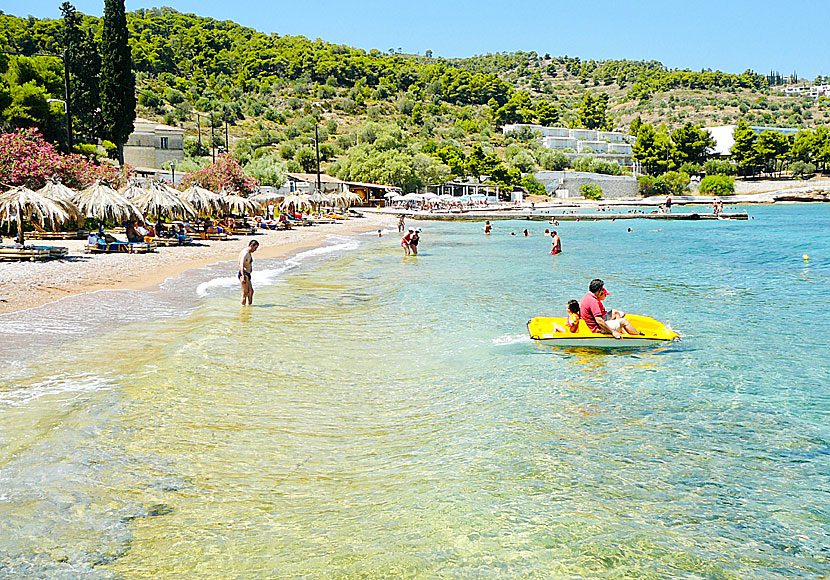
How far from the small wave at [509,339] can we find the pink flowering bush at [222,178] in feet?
102

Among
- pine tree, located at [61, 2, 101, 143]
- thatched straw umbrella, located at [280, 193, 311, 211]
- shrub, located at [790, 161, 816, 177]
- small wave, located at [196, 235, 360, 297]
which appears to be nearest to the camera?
small wave, located at [196, 235, 360, 297]

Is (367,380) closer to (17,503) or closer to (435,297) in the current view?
(17,503)

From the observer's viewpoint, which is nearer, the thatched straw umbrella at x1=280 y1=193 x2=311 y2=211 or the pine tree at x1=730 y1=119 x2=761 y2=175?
the thatched straw umbrella at x1=280 y1=193 x2=311 y2=211

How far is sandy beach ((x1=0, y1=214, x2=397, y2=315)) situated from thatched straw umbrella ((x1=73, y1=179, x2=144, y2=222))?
1.37 metres

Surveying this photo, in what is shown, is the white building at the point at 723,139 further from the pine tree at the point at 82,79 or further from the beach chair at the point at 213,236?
the beach chair at the point at 213,236

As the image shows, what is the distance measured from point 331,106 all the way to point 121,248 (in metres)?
101

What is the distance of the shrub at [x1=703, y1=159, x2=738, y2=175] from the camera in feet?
324

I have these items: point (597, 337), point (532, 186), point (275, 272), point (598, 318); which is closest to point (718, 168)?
point (532, 186)

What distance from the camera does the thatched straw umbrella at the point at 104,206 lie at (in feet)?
73.8

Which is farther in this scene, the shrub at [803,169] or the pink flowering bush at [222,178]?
the shrub at [803,169]

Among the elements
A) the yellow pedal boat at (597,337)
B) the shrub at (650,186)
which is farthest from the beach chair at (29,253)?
the shrub at (650,186)

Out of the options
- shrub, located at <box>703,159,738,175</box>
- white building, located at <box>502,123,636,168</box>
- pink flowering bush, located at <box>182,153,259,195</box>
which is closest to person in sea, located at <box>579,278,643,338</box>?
pink flowering bush, located at <box>182,153,259,195</box>

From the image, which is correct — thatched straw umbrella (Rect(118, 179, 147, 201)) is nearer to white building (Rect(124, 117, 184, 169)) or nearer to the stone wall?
white building (Rect(124, 117, 184, 169))

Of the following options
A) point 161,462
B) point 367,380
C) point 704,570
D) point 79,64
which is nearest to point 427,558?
point 704,570
